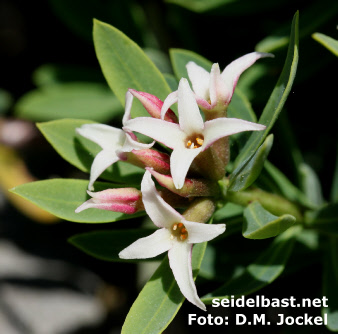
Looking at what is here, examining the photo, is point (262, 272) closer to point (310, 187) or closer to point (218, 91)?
point (310, 187)

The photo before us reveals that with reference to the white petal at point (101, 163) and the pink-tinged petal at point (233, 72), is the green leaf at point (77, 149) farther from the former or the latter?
the pink-tinged petal at point (233, 72)

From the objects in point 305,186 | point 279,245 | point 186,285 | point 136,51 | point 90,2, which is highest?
point 90,2

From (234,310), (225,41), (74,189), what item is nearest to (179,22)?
(225,41)

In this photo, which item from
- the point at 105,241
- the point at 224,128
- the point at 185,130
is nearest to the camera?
the point at 224,128

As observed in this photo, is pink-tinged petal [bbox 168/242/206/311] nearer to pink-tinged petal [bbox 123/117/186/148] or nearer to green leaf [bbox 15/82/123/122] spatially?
pink-tinged petal [bbox 123/117/186/148]

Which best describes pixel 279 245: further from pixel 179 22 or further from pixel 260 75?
pixel 179 22

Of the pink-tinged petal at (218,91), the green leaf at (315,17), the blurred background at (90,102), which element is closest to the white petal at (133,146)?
the pink-tinged petal at (218,91)

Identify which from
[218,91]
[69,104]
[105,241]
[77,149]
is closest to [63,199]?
[77,149]
